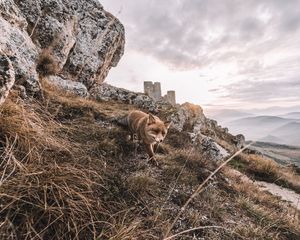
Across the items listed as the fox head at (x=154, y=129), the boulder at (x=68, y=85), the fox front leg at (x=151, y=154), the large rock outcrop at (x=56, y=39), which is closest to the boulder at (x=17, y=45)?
the large rock outcrop at (x=56, y=39)

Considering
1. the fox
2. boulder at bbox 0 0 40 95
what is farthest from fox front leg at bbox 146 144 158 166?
boulder at bbox 0 0 40 95

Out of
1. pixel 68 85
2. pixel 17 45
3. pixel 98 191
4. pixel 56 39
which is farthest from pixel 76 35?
pixel 98 191

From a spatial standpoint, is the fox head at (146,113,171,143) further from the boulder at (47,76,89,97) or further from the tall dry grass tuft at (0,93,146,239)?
the boulder at (47,76,89,97)

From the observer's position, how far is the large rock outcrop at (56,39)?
16.8 feet

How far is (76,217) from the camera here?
2.38 m

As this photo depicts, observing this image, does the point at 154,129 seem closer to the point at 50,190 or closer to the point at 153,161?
the point at 153,161

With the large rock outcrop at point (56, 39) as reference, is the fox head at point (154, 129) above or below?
below

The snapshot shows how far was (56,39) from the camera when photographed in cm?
876

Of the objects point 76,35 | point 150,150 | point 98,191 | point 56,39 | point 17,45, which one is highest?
point 76,35

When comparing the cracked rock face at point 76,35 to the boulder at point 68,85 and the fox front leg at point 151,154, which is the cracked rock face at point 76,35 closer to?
the boulder at point 68,85

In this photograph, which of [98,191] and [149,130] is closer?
[98,191]

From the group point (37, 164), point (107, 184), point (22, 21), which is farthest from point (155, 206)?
point (22, 21)

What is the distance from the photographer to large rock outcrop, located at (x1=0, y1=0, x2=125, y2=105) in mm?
5121

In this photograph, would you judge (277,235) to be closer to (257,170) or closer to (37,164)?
(37,164)
